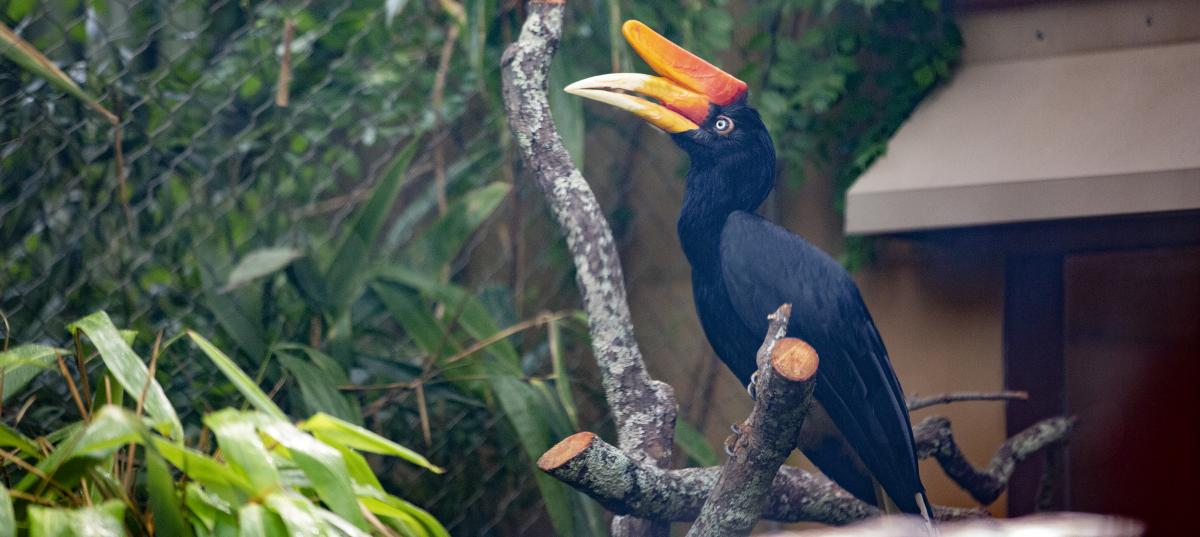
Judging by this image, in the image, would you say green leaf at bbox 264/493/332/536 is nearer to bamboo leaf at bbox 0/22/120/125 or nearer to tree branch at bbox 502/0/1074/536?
tree branch at bbox 502/0/1074/536

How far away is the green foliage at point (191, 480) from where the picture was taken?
84 cm

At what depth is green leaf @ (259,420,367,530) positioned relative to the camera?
0.91 m

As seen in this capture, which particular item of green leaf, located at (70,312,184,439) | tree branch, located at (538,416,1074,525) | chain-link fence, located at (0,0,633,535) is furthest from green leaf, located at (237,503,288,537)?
chain-link fence, located at (0,0,633,535)

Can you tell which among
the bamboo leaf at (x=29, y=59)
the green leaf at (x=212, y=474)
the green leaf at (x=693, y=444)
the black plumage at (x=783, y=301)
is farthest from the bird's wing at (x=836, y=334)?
the bamboo leaf at (x=29, y=59)

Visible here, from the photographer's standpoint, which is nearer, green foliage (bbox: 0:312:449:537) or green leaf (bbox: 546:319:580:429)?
green foliage (bbox: 0:312:449:537)

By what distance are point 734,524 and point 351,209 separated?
3.67ft

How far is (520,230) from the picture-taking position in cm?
170

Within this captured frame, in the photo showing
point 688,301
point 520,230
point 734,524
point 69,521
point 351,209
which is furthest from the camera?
point 351,209

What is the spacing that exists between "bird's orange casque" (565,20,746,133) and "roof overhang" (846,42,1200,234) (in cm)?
23

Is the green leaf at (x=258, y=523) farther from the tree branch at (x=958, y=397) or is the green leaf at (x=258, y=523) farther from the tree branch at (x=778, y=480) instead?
the tree branch at (x=958, y=397)

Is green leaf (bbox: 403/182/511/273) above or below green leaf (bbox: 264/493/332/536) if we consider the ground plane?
above

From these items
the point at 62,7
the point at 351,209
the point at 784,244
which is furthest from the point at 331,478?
the point at 62,7

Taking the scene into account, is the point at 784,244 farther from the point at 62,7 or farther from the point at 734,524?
the point at 62,7

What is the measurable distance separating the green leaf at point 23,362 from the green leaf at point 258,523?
302mm
